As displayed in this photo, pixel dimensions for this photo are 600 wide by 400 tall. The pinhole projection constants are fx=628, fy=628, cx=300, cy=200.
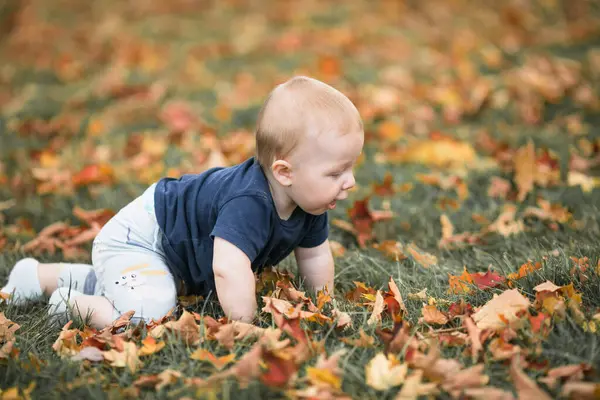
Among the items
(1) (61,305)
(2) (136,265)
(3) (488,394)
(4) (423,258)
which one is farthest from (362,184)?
(3) (488,394)

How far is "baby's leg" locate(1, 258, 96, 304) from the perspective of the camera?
105 inches

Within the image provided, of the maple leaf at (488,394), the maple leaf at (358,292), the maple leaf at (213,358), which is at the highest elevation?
the maple leaf at (213,358)

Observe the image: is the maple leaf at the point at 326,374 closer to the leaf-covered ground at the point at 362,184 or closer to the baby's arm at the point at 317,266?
the leaf-covered ground at the point at 362,184

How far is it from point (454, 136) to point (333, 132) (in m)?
2.65

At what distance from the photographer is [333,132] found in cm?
217

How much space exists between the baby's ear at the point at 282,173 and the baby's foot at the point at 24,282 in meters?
1.20

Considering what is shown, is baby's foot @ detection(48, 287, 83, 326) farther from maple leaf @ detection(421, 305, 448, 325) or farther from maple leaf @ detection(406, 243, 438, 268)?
maple leaf @ detection(406, 243, 438, 268)

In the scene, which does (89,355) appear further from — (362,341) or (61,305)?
(362,341)

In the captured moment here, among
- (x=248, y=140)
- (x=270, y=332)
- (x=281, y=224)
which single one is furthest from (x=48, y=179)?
(x=270, y=332)

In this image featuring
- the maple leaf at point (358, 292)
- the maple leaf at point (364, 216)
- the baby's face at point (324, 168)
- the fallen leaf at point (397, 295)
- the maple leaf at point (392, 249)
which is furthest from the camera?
the maple leaf at point (364, 216)

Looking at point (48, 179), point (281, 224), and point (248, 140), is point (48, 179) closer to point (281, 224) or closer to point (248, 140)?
point (248, 140)

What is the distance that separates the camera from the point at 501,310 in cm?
214

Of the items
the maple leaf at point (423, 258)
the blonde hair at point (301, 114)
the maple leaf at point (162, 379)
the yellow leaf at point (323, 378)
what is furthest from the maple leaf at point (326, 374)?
the maple leaf at point (423, 258)

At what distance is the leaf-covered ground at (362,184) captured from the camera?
198 cm
